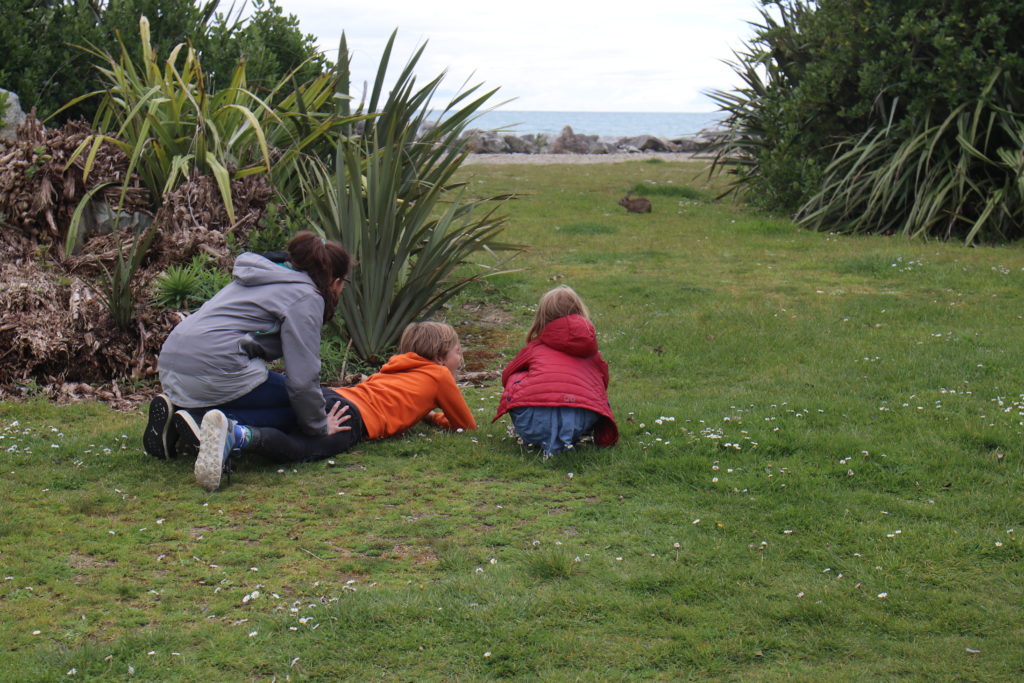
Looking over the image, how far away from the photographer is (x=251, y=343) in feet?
15.5

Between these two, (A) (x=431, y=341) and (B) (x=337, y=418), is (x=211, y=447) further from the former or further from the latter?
(A) (x=431, y=341)

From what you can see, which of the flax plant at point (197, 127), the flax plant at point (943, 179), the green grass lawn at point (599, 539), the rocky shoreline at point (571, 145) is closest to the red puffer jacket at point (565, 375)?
the green grass lawn at point (599, 539)

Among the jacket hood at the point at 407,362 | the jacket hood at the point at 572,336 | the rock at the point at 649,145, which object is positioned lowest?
the jacket hood at the point at 407,362

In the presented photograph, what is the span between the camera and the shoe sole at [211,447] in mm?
4375

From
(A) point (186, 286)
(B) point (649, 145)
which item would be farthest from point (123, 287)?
(B) point (649, 145)

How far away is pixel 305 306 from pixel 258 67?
16.3 feet

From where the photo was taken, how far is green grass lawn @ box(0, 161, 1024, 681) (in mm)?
3125

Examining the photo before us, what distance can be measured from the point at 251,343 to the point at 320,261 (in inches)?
19.4

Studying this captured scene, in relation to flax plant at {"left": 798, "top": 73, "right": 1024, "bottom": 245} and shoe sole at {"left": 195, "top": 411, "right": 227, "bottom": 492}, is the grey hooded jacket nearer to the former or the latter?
Result: shoe sole at {"left": 195, "top": 411, "right": 227, "bottom": 492}

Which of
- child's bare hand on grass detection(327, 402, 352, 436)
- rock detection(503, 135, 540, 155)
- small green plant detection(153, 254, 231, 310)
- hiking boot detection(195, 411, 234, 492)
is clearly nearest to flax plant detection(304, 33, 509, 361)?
small green plant detection(153, 254, 231, 310)

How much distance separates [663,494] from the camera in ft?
14.6

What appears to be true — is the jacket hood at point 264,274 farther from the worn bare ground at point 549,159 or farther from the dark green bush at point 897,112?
the worn bare ground at point 549,159

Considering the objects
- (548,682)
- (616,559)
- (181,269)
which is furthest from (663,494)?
(181,269)

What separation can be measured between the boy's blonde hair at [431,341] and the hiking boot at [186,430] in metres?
1.20
